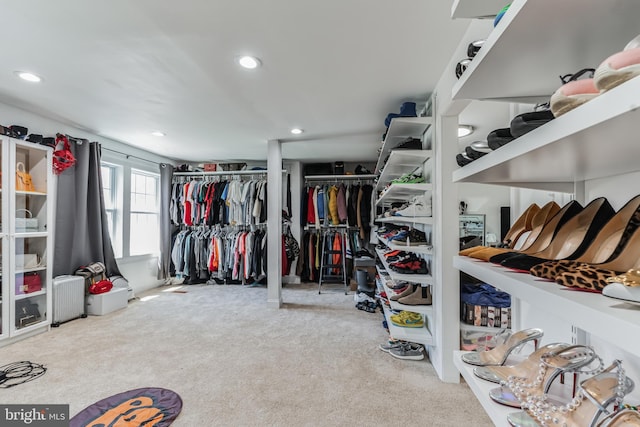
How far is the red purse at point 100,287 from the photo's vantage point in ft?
11.5

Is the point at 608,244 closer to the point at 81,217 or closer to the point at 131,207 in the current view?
the point at 81,217

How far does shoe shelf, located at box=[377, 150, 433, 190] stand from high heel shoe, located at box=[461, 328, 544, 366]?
1671 mm

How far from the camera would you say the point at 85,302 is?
349cm

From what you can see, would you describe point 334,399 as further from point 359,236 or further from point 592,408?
point 359,236

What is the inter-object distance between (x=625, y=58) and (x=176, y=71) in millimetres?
2385

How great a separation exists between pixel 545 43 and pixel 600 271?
0.43 metres

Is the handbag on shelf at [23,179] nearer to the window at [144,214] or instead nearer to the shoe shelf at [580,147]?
the window at [144,214]

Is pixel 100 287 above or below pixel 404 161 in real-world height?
below

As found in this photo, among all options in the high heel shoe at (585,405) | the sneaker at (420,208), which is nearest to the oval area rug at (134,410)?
the high heel shoe at (585,405)

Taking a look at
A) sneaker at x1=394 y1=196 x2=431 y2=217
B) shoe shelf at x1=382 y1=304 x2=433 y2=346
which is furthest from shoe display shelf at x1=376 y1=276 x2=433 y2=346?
sneaker at x1=394 y1=196 x2=431 y2=217

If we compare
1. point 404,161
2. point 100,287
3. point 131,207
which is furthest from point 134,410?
point 131,207

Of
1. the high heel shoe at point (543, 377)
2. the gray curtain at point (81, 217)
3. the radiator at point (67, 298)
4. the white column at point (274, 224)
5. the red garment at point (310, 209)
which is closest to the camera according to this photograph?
the high heel shoe at point (543, 377)

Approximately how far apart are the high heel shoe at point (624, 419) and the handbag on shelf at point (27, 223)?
13.1 ft

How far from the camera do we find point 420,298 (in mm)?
2350
